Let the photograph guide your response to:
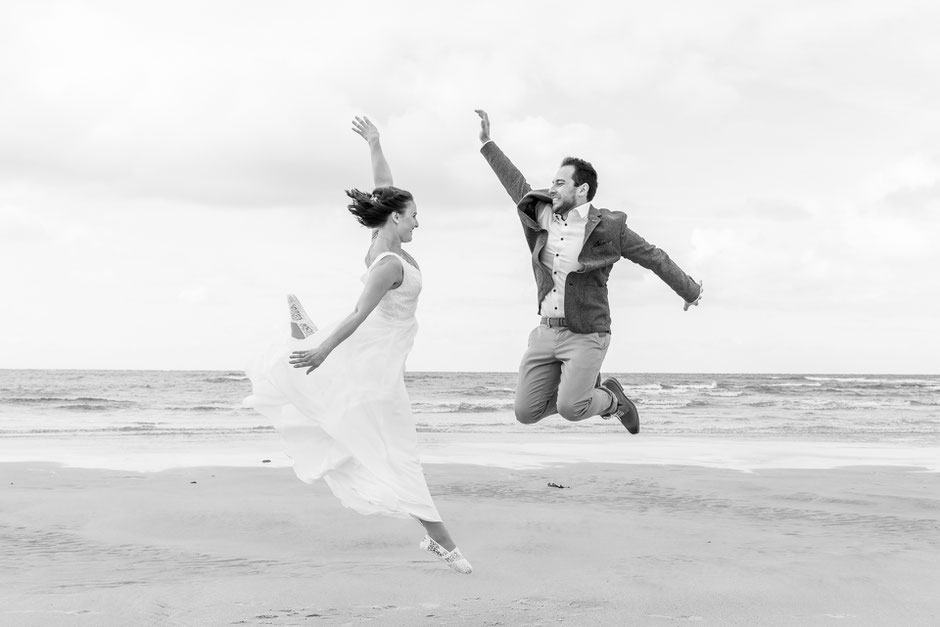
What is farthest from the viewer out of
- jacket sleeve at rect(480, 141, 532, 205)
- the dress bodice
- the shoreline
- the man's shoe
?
the shoreline

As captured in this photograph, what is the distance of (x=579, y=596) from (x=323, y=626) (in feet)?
4.46

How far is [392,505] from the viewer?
184 inches

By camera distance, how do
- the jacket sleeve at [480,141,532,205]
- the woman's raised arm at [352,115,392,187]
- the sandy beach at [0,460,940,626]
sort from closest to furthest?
1. the sandy beach at [0,460,940,626]
2. the woman's raised arm at [352,115,392,187]
3. the jacket sleeve at [480,141,532,205]

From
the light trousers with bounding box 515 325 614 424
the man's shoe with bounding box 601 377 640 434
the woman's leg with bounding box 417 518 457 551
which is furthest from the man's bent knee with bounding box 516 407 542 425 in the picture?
the woman's leg with bounding box 417 518 457 551

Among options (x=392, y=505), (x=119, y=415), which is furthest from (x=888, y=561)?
(x=119, y=415)

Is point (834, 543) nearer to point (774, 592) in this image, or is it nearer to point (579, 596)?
point (774, 592)

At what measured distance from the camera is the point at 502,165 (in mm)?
6250

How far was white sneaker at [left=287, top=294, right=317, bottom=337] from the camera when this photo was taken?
194 inches

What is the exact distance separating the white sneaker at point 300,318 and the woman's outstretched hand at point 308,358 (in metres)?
0.47

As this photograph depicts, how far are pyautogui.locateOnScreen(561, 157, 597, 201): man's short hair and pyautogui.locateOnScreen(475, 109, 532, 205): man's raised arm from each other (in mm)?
581

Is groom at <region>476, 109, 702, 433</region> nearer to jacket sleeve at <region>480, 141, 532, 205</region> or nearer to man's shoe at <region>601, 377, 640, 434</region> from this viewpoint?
jacket sleeve at <region>480, 141, 532, 205</region>

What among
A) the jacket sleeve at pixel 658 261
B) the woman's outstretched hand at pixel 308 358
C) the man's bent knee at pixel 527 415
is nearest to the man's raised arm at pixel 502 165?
the jacket sleeve at pixel 658 261

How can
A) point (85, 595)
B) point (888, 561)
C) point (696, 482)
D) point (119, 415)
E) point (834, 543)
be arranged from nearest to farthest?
point (85, 595) → point (888, 561) → point (834, 543) → point (696, 482) → point (119, 415)

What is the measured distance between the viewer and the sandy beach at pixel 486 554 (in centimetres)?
438
